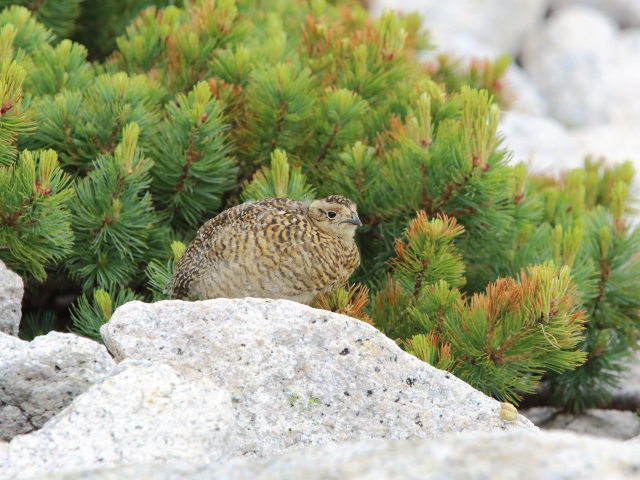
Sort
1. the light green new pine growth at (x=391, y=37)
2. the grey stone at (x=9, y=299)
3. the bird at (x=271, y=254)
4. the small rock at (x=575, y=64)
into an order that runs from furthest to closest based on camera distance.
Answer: the small rock at (x=575, y=64) → the light green new pine growth at (x=391, y=37) → the bird at (x=271, y=254) → the grey stone at (x=9, y=299)

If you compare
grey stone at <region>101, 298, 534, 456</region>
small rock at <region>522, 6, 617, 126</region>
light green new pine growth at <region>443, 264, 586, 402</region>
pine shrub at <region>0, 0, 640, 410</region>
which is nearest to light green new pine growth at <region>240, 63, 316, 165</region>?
pine shrub at <region>0, 0, 640, 410</region>

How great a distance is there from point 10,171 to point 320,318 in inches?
66.8

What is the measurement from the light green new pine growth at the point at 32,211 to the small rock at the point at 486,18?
8.23 metres

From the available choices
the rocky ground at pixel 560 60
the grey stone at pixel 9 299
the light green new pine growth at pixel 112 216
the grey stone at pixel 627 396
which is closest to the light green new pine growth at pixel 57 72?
the light green new pine growth at pixel 112 216

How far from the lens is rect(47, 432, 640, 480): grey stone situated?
1957mm

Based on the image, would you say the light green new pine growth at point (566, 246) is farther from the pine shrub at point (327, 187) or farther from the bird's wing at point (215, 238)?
the bird's wing at point (215, 238)

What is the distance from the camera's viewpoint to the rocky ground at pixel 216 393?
267 centimetres

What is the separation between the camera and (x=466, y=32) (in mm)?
11602

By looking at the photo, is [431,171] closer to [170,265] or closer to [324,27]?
[170,265]

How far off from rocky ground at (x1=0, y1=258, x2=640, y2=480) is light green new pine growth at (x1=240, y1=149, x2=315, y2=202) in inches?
56.2

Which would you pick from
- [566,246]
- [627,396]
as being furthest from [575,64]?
[566,246]

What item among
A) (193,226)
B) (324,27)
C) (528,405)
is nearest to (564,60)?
(324,27)

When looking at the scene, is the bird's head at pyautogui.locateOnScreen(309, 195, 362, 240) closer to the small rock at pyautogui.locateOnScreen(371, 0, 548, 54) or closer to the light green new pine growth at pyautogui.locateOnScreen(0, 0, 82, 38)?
the light green new pine growth at pyautogui.locateOnScreen(0, 0, 82, 38)

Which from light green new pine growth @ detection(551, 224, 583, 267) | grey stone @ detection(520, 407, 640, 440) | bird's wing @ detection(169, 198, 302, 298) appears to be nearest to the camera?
bird's wing @ detection(169, 198, 302, 298)
